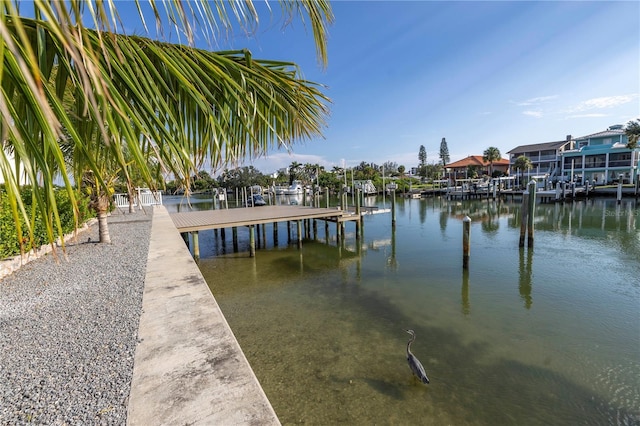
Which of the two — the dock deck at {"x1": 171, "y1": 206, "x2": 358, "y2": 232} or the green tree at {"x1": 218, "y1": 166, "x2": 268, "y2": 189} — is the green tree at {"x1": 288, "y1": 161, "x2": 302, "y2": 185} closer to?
the green tree at {"x1": 218, "y1": 166, "x2": 268, "y2": 189}

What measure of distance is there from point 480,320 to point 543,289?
325cm

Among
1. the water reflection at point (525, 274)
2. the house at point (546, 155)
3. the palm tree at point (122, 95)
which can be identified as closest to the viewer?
the palm tree at point (122, 95)

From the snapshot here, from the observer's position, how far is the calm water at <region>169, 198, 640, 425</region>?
4.69m

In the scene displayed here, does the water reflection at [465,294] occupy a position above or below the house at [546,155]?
below

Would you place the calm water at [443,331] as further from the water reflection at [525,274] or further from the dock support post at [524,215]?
the dock support post at [524,215]

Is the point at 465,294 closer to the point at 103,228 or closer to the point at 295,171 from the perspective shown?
the point at 103,228

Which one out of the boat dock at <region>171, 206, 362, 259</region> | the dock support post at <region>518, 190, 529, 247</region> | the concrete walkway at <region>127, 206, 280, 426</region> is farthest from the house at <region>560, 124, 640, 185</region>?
the concrete walkway at <region>127, 206, 280, 426</region>

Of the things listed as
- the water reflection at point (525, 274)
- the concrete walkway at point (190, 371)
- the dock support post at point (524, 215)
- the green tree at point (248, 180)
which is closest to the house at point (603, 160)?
the dock support post at point (524, 215)

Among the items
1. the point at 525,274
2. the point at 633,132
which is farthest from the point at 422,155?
the point at 525,274

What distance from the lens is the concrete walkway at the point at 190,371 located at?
2115 millimetres

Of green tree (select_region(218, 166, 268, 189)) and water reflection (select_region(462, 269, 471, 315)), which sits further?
green tree (select_region(218, 166, 268, 189))

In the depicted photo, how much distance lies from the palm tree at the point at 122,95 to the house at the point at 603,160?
162ft

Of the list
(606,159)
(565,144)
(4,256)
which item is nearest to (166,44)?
(4,256)

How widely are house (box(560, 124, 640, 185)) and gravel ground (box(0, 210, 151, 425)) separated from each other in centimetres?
4916
